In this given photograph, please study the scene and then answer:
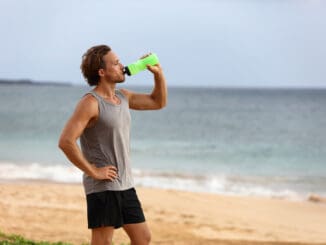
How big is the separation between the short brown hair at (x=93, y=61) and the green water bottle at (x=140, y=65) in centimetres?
16

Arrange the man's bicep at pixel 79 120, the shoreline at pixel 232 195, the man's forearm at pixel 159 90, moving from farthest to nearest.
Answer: the shoreline at pixel 232 195 → the man's forearm at pixel 159 90 → the man's bicep at pixel 79 120

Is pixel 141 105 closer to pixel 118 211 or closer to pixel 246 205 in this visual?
pixel 118 211

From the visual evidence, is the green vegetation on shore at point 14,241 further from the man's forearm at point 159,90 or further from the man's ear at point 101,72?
the man's ear at point 101,72

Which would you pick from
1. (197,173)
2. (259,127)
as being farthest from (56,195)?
(259,127)

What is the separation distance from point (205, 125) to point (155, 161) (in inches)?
964

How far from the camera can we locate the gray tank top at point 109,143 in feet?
14.0

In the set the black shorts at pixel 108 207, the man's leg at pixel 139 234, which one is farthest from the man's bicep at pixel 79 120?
the man's leg at pixel 139 234

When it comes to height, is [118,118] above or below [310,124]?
above

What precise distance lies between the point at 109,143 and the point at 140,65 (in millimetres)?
512

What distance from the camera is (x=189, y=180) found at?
19.6 metres

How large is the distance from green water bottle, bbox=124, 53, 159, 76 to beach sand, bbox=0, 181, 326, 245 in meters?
5.03

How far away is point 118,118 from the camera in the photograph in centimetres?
427

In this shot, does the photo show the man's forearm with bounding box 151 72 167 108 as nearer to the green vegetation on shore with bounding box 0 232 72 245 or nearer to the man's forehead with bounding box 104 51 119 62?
the man's forehead with bounding box 104 51 119 62

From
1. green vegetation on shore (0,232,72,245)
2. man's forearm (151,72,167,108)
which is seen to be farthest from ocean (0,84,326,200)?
man's forearm (151,72,167,108)
